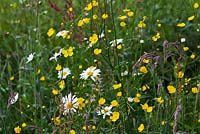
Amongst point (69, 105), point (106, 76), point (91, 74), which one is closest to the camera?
point (69, 105)

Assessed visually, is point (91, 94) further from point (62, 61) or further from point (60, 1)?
point (60, 1)

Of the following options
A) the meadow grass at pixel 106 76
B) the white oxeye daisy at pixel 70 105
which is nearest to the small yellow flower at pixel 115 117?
the meadow grass at pixel 106 76

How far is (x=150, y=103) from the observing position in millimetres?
2688

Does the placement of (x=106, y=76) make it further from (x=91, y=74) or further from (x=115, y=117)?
(x=115, y=117)

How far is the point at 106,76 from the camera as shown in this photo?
2686 millimetres

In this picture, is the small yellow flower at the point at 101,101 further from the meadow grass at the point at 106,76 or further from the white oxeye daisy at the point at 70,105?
the white oxeye daisy at the point at 70,105

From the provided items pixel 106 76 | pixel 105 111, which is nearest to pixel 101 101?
pixel 105 111

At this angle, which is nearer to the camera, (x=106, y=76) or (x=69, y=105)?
(x=69, y=105)

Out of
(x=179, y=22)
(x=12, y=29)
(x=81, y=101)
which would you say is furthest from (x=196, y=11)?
(x=12, y=29)

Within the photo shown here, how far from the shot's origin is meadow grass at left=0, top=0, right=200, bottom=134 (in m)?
2.21

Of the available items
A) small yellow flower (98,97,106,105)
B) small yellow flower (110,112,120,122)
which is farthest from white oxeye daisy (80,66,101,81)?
small yellow flower (110,112,120,122)

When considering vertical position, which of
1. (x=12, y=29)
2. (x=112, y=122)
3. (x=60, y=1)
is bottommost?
(x=112, y=122)

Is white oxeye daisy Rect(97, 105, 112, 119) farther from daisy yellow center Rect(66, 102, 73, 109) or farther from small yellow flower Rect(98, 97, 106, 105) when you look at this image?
daisy yellow center Rect(66, 102, 73, 109)

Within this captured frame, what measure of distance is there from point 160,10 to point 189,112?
1.05 meters
